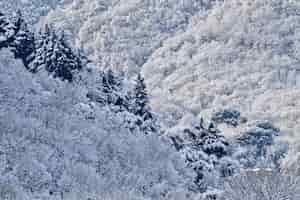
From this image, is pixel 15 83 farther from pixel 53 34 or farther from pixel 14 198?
pixel 14 198

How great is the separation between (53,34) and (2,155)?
15.8 meters

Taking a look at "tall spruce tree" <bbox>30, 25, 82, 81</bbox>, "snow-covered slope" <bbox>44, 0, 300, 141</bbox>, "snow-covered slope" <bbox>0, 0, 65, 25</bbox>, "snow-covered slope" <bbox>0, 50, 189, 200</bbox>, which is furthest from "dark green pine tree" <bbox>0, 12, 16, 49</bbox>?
"snow-covered slope" <bbox>0, 0, 65, 25</bbox>

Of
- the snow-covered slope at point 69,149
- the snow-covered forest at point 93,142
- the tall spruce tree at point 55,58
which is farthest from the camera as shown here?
the tall spruce tree at point 55,58

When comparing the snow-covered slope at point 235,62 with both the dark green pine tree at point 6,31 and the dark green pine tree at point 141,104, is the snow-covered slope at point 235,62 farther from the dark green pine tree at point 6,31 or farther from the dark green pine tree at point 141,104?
the dark green pine tree at point 6,31

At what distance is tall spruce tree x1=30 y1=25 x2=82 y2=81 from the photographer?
3659 centimetres

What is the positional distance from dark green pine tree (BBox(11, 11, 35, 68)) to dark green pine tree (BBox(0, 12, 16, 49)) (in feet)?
0.70

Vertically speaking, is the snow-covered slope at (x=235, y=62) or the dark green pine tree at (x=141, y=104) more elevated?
the dark green pine tree at (x=141, y=104)

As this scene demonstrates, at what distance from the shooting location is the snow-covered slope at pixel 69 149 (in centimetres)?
2328

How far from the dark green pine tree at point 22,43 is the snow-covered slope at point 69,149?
84.6 inches

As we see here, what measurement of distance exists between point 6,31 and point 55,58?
7.94 feet

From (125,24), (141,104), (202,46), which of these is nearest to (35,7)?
(125,24)

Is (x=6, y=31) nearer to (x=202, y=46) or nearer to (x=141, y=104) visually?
(x=141, y=104)

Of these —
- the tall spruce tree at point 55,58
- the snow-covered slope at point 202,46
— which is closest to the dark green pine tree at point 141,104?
the tall spruce tree at point 55,58

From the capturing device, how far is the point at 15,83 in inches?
1259
